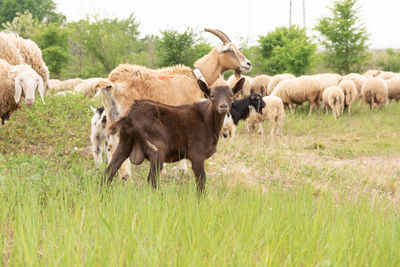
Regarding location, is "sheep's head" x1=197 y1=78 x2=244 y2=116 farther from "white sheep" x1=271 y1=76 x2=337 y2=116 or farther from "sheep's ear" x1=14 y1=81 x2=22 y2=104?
"white sheep" x1=271 y1=76 x2=337 y2=116

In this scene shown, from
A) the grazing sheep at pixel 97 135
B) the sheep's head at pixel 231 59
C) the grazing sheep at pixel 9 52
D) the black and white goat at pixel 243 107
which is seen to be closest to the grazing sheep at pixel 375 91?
the black and white goat at pixel 243 107

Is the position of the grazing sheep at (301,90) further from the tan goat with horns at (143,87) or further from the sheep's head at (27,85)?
the sheep's head at (27,85)

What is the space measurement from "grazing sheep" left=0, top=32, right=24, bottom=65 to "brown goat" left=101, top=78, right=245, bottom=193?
679 cm

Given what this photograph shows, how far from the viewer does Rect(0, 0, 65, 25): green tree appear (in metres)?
55.3

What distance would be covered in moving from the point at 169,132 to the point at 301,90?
13694 millimetres

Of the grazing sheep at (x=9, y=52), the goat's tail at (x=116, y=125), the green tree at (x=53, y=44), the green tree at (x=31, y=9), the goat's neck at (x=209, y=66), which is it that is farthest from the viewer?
the green tree at (x=31, y=9)

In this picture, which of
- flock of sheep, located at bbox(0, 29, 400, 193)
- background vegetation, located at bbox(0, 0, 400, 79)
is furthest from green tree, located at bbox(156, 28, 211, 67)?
flock of sheep, located at bbox(0, 29, 400, 193)

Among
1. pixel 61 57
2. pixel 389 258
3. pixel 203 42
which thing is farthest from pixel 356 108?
pixel 61 57

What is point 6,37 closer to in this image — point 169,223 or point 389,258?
point 169,223

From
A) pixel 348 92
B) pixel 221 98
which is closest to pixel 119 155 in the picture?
pixel 221 98

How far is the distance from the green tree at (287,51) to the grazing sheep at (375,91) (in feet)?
27.2

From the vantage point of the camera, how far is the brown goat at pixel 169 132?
373 cm

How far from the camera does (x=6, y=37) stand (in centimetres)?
934

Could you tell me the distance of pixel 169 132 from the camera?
3914mm
